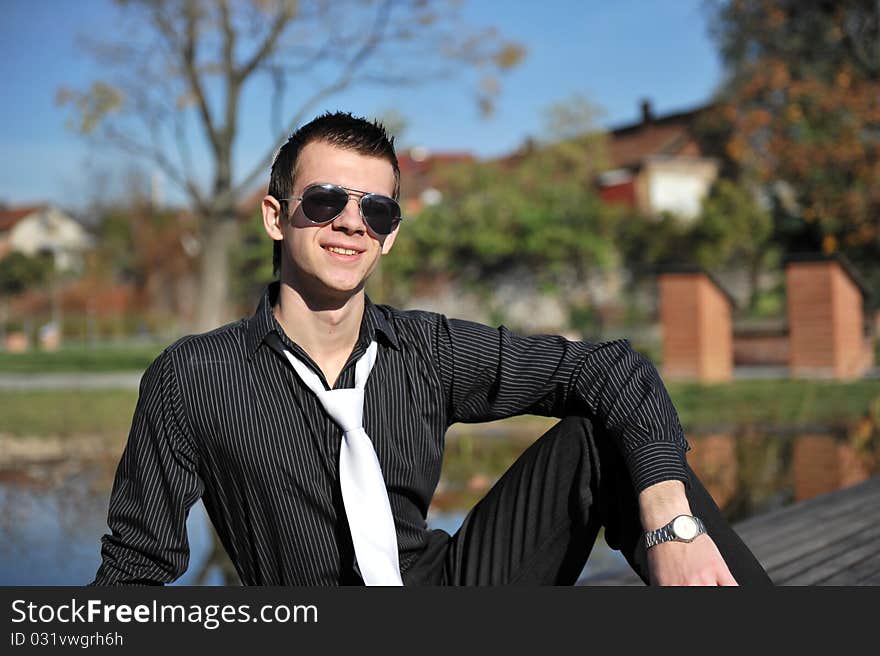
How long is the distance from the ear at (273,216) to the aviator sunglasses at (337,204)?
8cm

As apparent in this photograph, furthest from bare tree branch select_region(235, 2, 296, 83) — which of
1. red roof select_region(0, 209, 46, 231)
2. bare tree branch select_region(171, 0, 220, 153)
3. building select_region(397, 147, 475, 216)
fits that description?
red roof select_region(0, 209, 46, 231)

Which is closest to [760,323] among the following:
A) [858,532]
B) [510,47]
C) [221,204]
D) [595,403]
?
[510,47]

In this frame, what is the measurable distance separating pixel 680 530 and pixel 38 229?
172ft

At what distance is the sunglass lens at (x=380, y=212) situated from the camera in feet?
7.91

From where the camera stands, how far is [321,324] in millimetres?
2371

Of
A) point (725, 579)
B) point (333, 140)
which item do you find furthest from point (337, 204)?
point (725, 579)

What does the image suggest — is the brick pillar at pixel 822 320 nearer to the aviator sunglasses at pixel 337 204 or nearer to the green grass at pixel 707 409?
the green grass at pixel 707 409

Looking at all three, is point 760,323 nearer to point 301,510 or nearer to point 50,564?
point 50,564

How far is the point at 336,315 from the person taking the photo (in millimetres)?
2371

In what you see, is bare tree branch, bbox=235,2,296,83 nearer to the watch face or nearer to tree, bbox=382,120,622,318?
tree, bbox=382,120,622,318

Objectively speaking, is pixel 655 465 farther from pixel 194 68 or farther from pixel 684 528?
pixel 194 68

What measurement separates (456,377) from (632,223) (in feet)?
78.3

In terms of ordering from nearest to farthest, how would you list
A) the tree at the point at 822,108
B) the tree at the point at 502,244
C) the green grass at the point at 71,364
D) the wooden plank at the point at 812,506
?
1. the wooden plank at the point at 812,506
2. the tree at the point at 822,108
3. the green grass at the point at 71,364
4. the tree at the point at 502,244

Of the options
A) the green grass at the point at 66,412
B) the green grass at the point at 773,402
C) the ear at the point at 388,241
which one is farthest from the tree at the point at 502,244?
the ear at the point at 388,241
